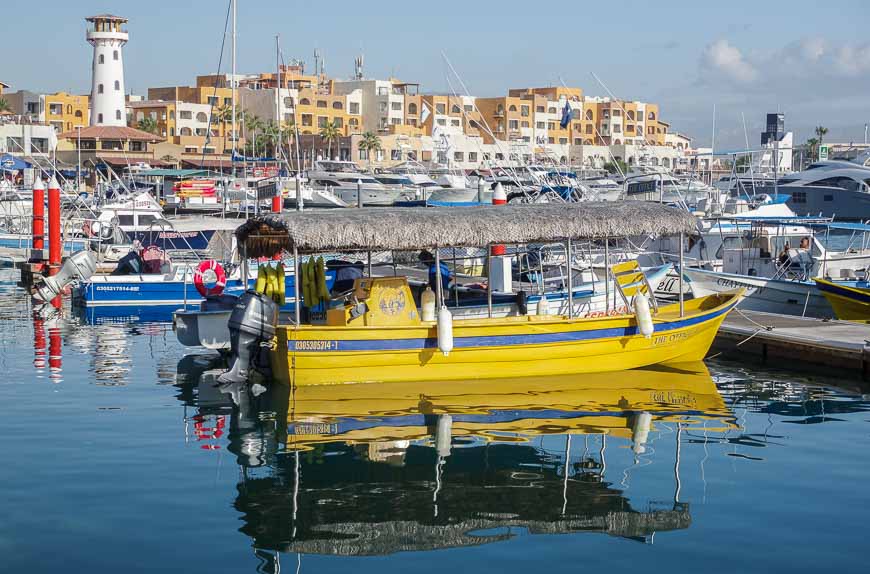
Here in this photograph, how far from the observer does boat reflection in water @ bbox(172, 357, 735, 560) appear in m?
10.7

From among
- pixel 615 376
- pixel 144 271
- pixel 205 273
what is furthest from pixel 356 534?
pixel 144 271

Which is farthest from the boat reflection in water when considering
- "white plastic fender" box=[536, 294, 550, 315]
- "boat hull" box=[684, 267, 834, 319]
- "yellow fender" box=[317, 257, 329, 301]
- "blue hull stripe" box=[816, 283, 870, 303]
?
"boat hull" box=[684, 267, 834, 319]

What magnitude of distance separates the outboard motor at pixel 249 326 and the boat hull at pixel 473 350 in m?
0.32

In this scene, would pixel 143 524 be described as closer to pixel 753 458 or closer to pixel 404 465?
pixel 404 465

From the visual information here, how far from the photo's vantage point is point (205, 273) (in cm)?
2434

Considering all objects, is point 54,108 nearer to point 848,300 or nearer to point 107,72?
point 107,72

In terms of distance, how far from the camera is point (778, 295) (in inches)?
1024

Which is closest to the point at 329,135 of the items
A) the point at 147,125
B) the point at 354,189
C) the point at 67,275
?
the point at 147,125

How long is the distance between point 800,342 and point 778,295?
6.31 meters

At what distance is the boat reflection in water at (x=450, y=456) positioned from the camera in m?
10.7

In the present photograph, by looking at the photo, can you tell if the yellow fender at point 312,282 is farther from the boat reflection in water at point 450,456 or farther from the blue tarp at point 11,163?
the blue tarp at point 11,163

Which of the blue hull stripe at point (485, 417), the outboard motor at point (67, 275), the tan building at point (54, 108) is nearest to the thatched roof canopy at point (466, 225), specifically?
the blue hull stripe at point (485, 417)

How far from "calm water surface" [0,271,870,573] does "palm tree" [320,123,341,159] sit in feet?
274

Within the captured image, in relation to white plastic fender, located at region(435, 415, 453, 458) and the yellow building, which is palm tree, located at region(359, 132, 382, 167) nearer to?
the yellow building
